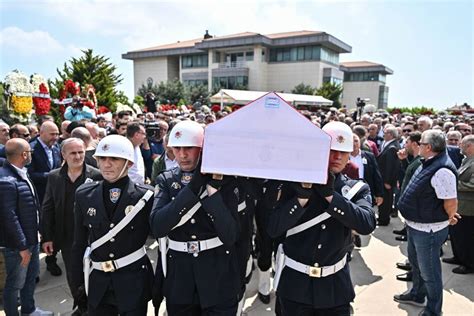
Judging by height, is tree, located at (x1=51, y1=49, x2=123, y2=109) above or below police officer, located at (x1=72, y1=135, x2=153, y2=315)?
above

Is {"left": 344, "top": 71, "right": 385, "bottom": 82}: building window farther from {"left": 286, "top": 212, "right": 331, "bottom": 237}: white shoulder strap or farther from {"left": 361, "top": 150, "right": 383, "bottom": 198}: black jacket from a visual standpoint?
{"left": 286, "top": 212, "right": 331, "bottom": 237}: white shoulder strap

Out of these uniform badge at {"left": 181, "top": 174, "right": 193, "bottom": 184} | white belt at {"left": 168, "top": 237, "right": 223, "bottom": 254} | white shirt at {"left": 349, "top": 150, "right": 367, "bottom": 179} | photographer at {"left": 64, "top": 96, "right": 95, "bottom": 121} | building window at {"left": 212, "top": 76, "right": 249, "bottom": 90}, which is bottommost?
white belt at {"left": 168, "top": 237, "right": 223, "bottom": 254}

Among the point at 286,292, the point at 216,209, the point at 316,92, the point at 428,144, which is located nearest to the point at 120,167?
the point at 216,209

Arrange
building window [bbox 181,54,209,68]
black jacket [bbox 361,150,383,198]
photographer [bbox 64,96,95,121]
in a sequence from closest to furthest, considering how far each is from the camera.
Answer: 1. black jacket [bbox 361,150,383,198]
2. photographer [bbox 64,96,95,121]
3. building window [bbox 181,54,209,68]

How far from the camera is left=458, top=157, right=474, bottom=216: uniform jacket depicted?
519 centimetres

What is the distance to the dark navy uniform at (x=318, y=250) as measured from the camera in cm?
248

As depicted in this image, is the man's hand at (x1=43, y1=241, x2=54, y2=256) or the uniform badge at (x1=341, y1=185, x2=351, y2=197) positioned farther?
the man's hand at (x1=43, y1=241, x2=54, y2=256)

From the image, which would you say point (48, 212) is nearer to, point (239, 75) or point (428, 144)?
point (428, 144)

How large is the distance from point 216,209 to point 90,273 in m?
1.29

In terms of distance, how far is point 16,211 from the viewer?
3539 mm

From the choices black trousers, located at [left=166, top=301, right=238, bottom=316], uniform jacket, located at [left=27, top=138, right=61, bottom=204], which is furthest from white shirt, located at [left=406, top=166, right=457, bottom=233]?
uniform jacket, located at [left=27, top=138, right=61, bottom=204]

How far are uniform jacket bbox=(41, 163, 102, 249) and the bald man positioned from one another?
26cm

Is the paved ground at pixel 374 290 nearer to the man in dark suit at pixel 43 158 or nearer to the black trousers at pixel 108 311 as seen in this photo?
the man in dark suit at pixel 43 158

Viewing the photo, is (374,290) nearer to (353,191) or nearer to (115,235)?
(353,191)
